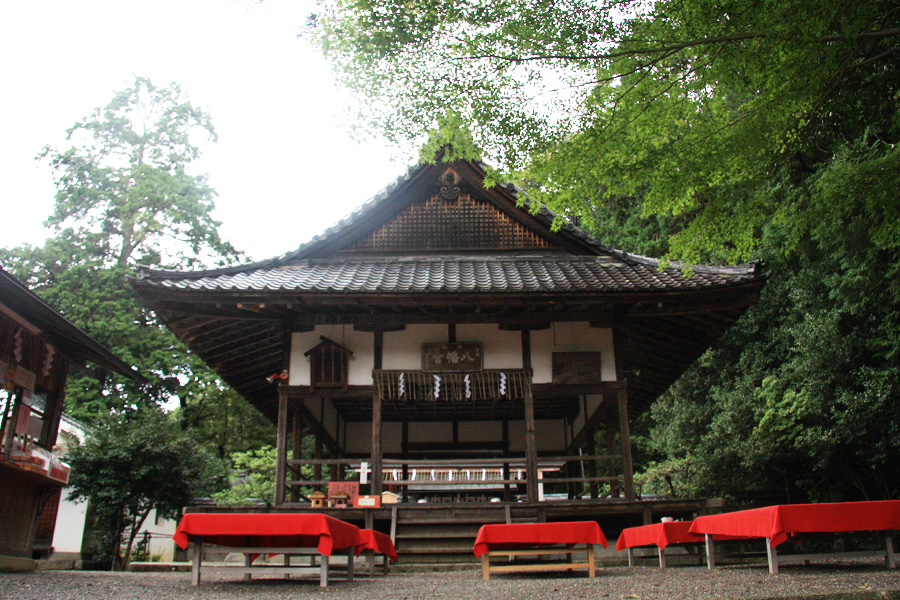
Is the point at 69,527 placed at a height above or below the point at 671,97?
below

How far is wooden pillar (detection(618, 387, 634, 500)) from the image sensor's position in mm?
8567

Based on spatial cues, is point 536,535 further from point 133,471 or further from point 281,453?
point 133,471

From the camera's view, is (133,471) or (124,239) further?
(124,239)

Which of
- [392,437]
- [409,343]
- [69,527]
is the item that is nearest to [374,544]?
[409,343]

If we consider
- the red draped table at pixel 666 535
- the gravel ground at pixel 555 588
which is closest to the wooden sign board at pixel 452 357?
the red draped table at pixel 666 535

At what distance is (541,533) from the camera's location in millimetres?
5938

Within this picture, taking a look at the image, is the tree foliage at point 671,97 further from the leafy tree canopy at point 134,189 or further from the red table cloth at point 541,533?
the leafy tree canopy at point 134,189

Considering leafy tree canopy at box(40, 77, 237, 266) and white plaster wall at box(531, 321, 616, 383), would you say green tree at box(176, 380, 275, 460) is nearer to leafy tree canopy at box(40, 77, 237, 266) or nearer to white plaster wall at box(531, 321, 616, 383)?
leafy tree canopy at box(40, 77, 237, 266)

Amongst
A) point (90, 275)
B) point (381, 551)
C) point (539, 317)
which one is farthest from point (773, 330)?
point (90, 275)

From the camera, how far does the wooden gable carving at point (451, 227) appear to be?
1077 centimetres

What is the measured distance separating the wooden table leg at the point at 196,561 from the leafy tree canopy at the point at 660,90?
12.6ft

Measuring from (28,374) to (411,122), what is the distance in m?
6.77

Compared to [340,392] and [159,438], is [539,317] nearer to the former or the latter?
[340,392]

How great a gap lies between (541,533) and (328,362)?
14.3 ft
